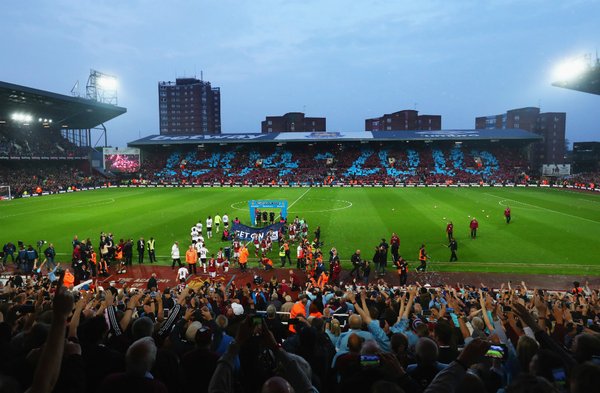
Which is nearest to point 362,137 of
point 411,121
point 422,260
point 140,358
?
point 422,260

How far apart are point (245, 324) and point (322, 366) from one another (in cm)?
141

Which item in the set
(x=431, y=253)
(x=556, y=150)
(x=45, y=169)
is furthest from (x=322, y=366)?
(x=556, y=150)

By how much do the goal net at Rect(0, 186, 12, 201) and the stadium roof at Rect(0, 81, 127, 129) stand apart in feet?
41.1

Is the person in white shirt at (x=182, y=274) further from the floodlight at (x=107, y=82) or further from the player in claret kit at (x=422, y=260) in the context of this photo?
the floodlight at (x=107, y=82)

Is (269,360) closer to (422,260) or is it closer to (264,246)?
(422,260)

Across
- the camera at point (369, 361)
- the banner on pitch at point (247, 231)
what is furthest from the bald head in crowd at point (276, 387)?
the banner on pitch at point (247, 231)

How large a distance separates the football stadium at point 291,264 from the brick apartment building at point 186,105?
71.4 meters

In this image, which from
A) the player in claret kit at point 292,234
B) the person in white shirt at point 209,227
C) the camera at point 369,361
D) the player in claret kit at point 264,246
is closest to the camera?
the camera at point 369,361

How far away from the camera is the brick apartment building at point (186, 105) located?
15338 centimetres

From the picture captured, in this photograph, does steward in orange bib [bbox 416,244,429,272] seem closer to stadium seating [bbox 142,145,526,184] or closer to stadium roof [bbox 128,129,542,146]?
stadium seating [bbox 142,145,526,184]

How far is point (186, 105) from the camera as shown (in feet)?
511

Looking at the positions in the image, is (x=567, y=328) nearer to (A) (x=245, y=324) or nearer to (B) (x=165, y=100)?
(A) (x=245, y=324)

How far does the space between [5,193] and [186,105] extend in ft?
358

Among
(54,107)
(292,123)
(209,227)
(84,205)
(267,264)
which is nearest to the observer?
(267,264)
